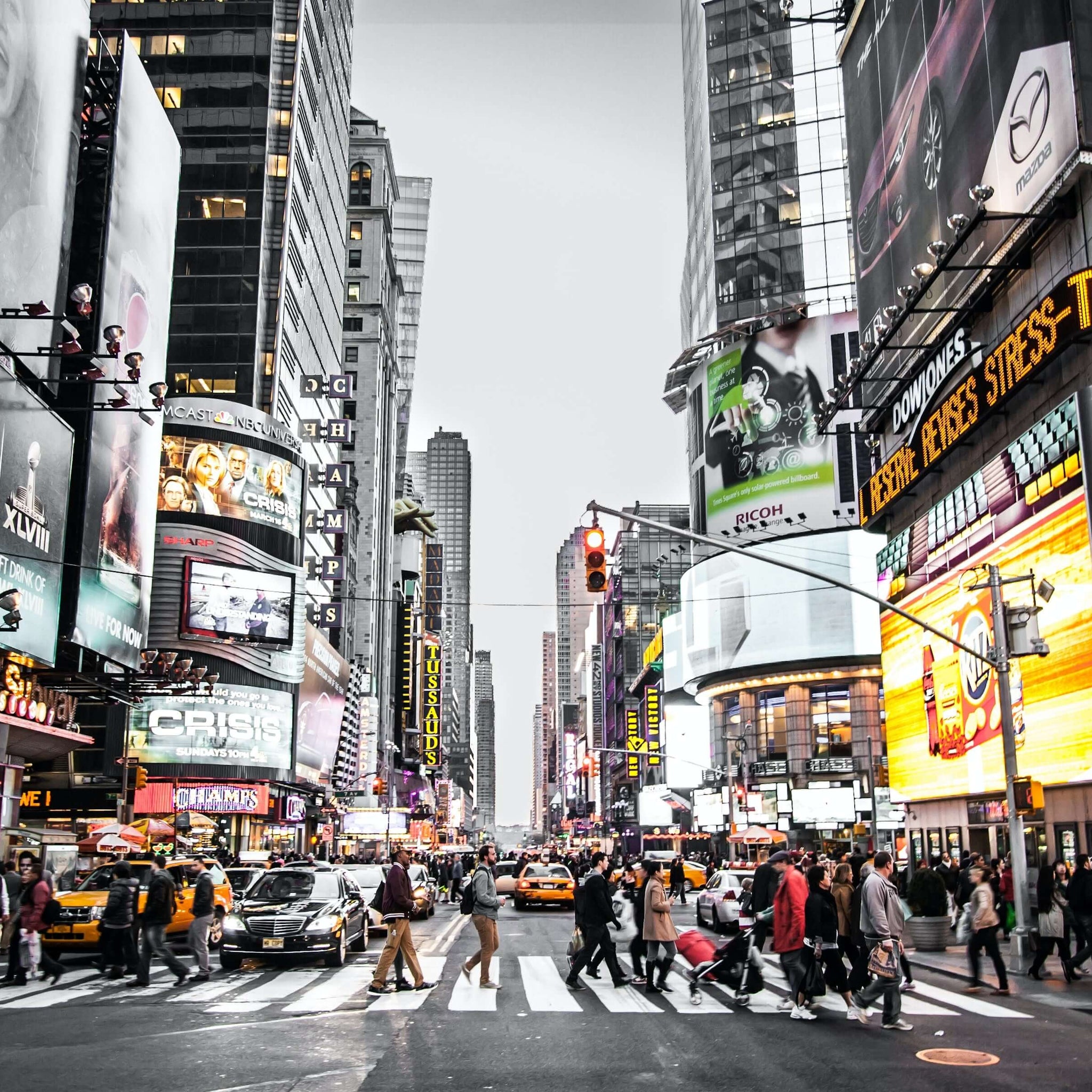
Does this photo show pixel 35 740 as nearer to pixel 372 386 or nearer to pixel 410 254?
pixel 372 386

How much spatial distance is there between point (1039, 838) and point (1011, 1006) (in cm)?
1368

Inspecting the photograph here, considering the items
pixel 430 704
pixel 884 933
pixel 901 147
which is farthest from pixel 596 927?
pixel 430 704

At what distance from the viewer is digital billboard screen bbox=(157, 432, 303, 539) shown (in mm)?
57906

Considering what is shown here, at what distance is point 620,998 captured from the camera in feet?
50.2

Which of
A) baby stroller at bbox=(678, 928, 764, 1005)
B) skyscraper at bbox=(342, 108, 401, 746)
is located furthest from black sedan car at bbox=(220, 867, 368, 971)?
skyscraper at bbox=(342, 108, 401, 746)

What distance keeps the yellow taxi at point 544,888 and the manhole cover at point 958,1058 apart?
95.6 ft

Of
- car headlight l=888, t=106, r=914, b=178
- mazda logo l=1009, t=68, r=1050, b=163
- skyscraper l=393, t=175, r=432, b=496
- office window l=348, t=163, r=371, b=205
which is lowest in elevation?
mazda logo l=1009, t=68, r=1050, b=163

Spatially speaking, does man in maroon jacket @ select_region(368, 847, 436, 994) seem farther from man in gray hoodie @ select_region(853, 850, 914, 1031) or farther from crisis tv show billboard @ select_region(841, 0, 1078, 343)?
crisis tv show billboard @ select_region(841, 0, 1078, 343)

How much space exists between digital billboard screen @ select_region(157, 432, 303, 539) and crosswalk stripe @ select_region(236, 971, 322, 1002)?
139 ft

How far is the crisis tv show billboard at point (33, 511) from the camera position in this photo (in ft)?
88.1

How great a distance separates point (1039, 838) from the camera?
27.2m

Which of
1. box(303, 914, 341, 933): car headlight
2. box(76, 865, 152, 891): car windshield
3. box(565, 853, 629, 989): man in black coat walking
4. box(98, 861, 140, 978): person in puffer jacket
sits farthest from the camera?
box(76, 865, 152, 891): car windshield

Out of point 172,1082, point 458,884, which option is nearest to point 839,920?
point 172,1082

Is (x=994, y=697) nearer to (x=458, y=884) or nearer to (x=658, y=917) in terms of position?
(x=658, y=917)
